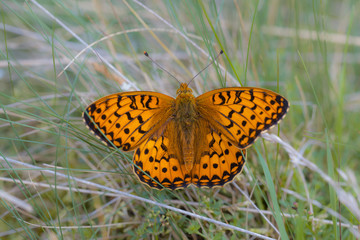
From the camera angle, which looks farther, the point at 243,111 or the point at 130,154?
the point at 130,154

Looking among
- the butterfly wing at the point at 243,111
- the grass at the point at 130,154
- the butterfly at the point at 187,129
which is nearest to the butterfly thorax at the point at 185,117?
the butterfly at the point at 187,129

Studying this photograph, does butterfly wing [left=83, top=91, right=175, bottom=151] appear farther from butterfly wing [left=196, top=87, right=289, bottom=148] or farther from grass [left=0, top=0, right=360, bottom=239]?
butterfly wing [left=196, top=87, right=289, bottom=148]

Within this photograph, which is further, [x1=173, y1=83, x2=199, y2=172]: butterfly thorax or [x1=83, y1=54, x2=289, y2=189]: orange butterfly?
[x1=173, y1=83, x2=199, y2=172]: butterfly thorax

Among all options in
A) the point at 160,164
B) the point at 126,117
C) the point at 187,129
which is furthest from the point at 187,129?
the point at 126,117

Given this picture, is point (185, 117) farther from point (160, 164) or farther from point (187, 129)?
point (160, 164)

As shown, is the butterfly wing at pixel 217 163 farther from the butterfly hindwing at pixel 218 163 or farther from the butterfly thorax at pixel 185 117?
the butterfly thorax at pixel 185 117

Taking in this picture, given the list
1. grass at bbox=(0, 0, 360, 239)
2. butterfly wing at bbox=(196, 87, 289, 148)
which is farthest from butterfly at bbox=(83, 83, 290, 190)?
grass at bbox=(0, 0, 360, 239)
